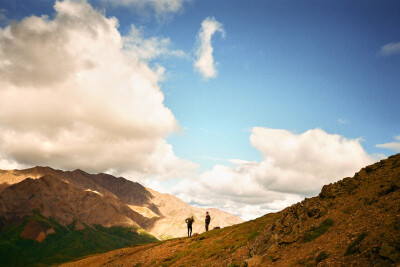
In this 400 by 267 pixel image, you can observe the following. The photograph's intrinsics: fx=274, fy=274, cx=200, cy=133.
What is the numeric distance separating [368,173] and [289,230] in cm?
988

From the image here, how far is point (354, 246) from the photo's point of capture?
1825cm

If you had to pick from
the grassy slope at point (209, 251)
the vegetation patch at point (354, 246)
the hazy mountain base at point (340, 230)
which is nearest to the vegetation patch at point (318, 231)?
the hazy mountain base at point (340, 230)

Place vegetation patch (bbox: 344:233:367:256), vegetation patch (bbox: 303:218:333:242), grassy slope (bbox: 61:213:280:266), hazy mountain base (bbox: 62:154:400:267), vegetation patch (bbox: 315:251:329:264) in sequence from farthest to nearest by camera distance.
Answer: grassy slope (bbox: 61:213:280:266), vegetation patch (bbox: 303:218:333:242), vegetation patch (bbox: 315:251:329:264), vegetation patch (bbox: 344:233:367:256), hazy mountain base (bbox: 62:154:400:267)

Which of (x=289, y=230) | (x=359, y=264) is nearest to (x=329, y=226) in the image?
(x=289, y=230)

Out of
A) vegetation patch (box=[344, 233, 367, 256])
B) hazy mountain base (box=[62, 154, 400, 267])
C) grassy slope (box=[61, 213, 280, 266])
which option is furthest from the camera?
grassy slope (box=[61, 213, 280, 266])

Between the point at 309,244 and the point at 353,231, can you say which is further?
the point at 309,244

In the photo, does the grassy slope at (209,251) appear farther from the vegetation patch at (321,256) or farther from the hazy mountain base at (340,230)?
the vegetation patch at (321,256)

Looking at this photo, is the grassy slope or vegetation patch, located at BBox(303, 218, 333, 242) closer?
vegetation patch, located at BBox(303, 218, 333, 242)

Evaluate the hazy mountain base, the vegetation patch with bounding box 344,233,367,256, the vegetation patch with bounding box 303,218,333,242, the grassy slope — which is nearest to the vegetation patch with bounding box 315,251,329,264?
Answer: the hazy mountain base

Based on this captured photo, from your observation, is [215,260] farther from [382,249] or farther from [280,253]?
[382,249]

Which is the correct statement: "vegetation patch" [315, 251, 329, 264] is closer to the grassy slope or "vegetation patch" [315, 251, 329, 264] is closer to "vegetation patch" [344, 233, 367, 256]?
"vegetation patch" [344, 233, 367, 256]

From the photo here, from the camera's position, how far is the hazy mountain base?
57.2ft

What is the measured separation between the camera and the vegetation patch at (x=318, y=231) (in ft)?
76.5

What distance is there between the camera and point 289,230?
2695 centimetres
